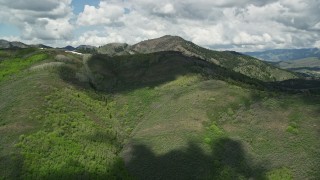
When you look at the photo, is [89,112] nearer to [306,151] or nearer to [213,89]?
[213,89]

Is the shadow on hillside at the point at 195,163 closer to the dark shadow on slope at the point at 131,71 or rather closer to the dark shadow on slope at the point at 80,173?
the dark shadow on slope at the point at 80,173

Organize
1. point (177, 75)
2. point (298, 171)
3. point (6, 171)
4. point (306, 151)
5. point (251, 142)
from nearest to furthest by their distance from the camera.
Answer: point (6, 171), point (298, 171), point (306, 151), point (251, 142), point (177, 75)

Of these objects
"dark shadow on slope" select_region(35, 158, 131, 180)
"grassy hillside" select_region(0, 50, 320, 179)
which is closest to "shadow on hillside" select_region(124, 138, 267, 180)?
"grassy hillside" select_region(0, 50, 320, 179)

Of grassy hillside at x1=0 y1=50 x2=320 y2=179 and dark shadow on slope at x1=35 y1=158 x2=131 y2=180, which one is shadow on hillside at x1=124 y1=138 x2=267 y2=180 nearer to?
grassy hillside at x1=0 y1=50 x2=320 y2=179

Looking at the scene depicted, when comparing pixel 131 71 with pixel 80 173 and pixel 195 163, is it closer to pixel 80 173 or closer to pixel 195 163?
pixel 195 163

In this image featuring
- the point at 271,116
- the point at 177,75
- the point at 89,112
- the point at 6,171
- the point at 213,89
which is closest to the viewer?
the point at 6,171

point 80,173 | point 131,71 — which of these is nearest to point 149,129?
point 80,173

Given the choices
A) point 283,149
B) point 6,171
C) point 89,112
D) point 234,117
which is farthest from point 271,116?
point 6,171
